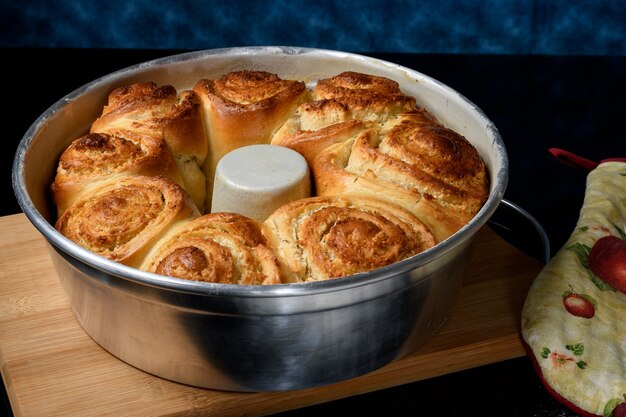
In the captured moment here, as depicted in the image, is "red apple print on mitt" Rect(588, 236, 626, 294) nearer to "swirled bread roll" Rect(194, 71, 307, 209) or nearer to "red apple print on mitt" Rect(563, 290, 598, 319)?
"red apple print on mitt" Rect(563, 290, 598, 319)

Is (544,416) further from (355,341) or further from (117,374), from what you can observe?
(117,374)

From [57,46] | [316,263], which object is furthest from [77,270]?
[57,46]

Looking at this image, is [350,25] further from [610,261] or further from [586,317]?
[586,317]

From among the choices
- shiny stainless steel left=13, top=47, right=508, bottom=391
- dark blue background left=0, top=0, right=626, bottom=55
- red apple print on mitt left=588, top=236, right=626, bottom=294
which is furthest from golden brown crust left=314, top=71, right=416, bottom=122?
dark blue background left=0, top=0, right=626, bottom=55

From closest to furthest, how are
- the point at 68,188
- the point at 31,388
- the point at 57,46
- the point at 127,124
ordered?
the point at 31,388 < the point at 68,188 < the point at 127,124 < the point at 57,46

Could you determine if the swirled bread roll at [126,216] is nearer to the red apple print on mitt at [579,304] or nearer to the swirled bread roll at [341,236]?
the swirled bread roll at [341,236]

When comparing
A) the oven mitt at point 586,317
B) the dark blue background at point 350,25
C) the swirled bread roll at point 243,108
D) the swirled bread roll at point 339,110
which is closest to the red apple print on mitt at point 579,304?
the oven mitt at point 586,317
